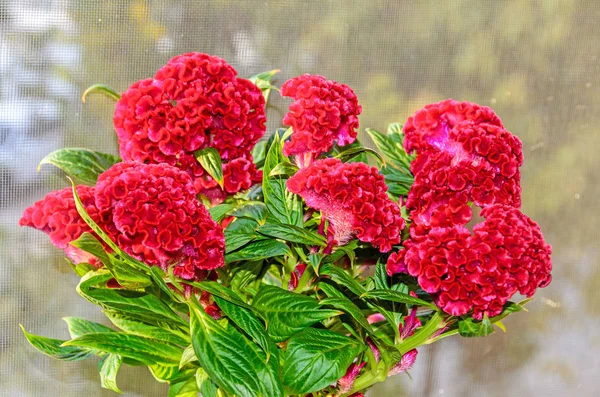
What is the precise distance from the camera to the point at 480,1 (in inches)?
53.4

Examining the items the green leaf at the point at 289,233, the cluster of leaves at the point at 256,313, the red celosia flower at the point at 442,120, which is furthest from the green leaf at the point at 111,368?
the red celosia flower at the point at 442,120

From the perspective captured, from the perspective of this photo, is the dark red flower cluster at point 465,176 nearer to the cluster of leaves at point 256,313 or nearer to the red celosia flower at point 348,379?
the cluster of leaves at point 256,313

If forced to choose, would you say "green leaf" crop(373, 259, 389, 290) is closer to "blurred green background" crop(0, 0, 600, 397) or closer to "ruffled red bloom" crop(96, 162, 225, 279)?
"ruffled red bloom" crop(96, 162, 225, 279)

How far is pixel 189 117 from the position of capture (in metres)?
0.72

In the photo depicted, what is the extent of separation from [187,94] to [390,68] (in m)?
0.68

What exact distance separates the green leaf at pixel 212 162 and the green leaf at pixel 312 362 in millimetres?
205

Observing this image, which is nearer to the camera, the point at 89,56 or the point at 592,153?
the point at 89,56

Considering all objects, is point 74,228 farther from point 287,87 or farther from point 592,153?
point 592,153

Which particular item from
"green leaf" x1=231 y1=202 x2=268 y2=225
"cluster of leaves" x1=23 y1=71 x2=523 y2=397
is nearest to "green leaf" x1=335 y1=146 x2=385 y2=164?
"cluster of leaves" x1=23 y1=71 x2=523 y2=397

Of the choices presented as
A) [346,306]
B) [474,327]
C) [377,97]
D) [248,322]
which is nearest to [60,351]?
[248,322]

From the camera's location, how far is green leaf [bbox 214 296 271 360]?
2.29 ft

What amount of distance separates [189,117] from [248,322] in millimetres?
240

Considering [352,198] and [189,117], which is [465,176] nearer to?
[352,198]

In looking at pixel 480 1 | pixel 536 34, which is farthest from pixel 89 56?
pixel 536 34
